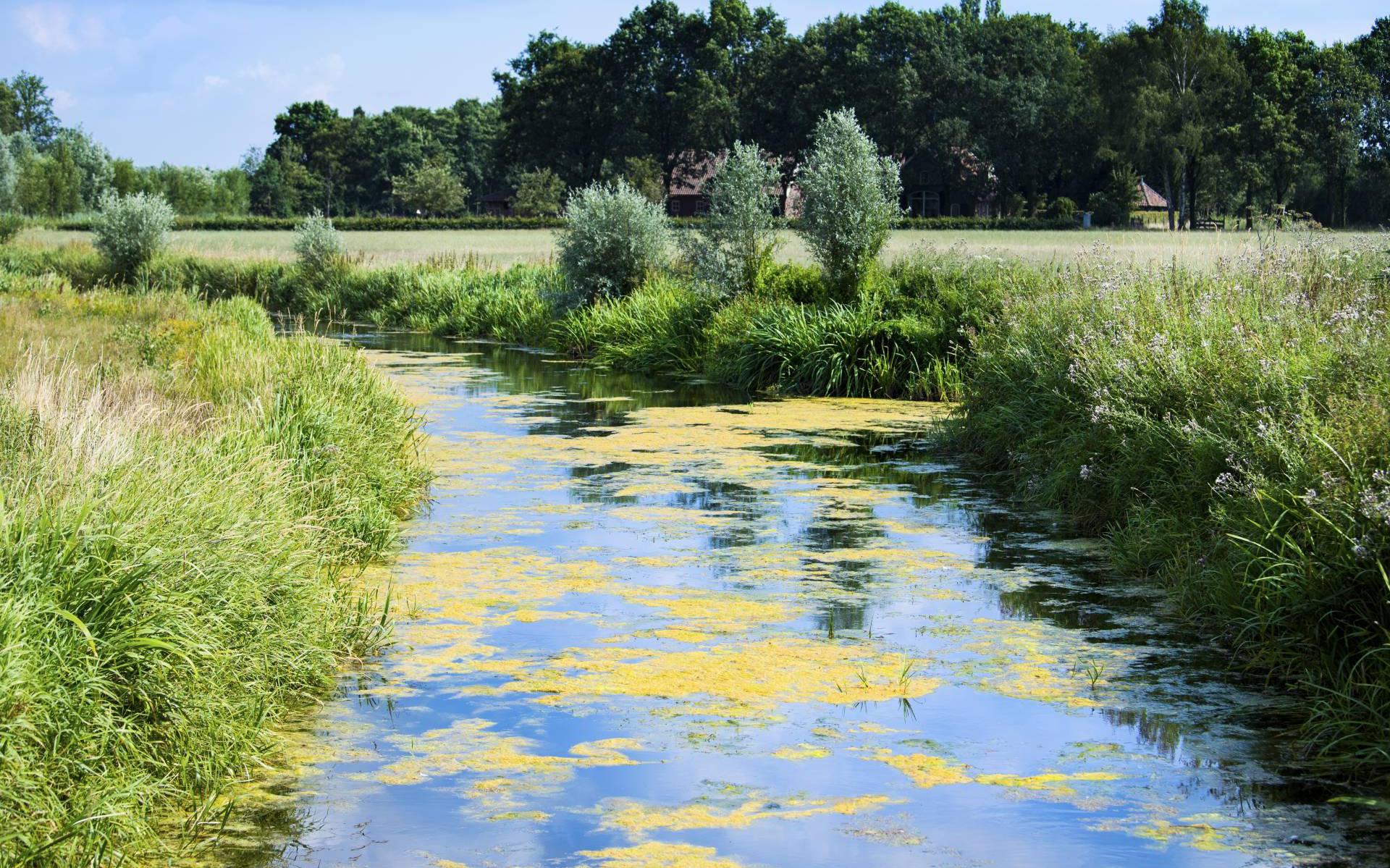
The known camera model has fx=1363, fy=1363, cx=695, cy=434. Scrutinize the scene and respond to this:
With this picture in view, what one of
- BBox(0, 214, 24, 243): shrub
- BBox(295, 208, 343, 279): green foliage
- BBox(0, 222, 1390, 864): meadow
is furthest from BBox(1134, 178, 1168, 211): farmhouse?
BBox(0, 222, 1390, 864): meadow

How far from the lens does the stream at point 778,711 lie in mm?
4211

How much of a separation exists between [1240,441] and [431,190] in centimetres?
6925

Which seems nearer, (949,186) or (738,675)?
(738,675)

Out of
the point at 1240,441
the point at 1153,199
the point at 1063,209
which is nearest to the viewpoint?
the point at 1240,441

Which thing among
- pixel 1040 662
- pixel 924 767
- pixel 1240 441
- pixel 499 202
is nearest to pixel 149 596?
pixel 924 767

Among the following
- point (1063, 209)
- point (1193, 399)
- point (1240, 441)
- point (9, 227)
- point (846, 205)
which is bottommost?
point (1240, 441)

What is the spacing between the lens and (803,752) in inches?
193

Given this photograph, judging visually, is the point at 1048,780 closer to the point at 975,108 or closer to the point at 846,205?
the point at 846,205

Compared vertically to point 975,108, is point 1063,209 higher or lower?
lower

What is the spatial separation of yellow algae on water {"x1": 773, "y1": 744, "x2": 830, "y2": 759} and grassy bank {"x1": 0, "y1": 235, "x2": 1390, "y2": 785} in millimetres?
1734

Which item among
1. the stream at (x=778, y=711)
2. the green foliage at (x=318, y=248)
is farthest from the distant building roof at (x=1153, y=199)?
the stream at (x=778, y=711)

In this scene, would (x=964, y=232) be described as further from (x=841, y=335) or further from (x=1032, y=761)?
(x=1032, y=761)

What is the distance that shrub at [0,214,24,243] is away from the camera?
127 ft

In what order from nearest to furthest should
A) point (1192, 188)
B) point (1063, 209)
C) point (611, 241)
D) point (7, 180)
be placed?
point (611, 241) < point (1192, 188) < point (7, 180) < point (1063, 209)
